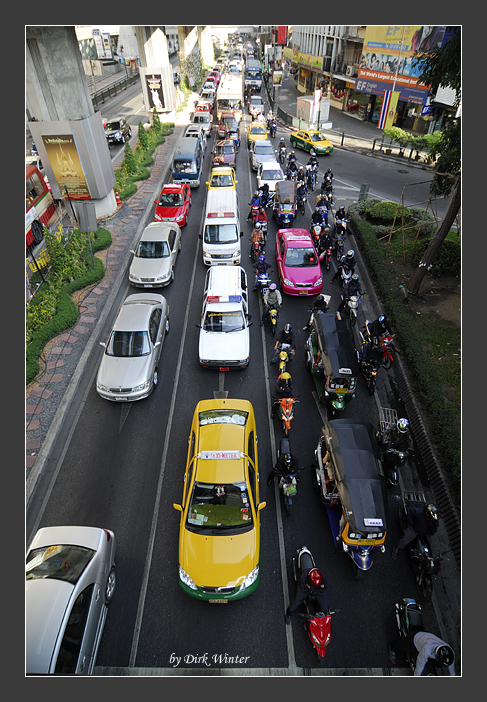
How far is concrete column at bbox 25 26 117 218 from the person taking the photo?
16.0m

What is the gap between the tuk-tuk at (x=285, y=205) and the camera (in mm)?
19750

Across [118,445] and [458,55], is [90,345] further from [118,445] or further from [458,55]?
[458,55]

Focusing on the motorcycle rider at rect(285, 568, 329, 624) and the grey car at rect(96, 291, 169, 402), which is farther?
the grey car at rect(96, 291, 169, 402)

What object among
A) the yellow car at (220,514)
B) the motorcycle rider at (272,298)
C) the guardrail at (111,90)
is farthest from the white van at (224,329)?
the guardrail at (111,90)

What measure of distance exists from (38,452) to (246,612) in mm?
6573

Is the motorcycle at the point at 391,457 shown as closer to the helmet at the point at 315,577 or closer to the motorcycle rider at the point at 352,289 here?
the helmet at the point at 315,577

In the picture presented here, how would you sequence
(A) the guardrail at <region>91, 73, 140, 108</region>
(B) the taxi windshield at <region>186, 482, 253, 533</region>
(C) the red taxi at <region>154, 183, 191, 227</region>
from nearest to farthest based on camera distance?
(B) the taxi windshield at <region>186, 482, 253, 533</region>
(C) the red taxi at <region>154, 183, 191, 227</region>
(A) the guardrail at <region>91, 73, 140, 108</region>

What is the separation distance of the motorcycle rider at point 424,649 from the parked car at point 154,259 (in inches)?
535

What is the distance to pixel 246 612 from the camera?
7.13 metres

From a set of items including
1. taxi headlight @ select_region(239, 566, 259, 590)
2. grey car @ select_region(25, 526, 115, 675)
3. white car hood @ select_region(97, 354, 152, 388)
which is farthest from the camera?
white car hood @ select_region(97, 354, 152, 388)

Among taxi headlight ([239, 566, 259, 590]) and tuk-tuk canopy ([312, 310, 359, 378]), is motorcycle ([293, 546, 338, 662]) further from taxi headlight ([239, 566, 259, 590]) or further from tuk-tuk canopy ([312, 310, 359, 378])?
tuk-tuk canopy ([312, 310, 359, 378])

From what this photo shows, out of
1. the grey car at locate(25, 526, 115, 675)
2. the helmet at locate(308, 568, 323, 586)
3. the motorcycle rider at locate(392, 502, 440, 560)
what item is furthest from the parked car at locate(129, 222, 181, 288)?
the motorcycle rider at locate(392, 502, 440, 560)

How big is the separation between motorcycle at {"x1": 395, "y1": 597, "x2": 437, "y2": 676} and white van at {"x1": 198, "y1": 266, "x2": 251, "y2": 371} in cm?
717

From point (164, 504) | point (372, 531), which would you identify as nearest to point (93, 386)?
point (164, 504)
